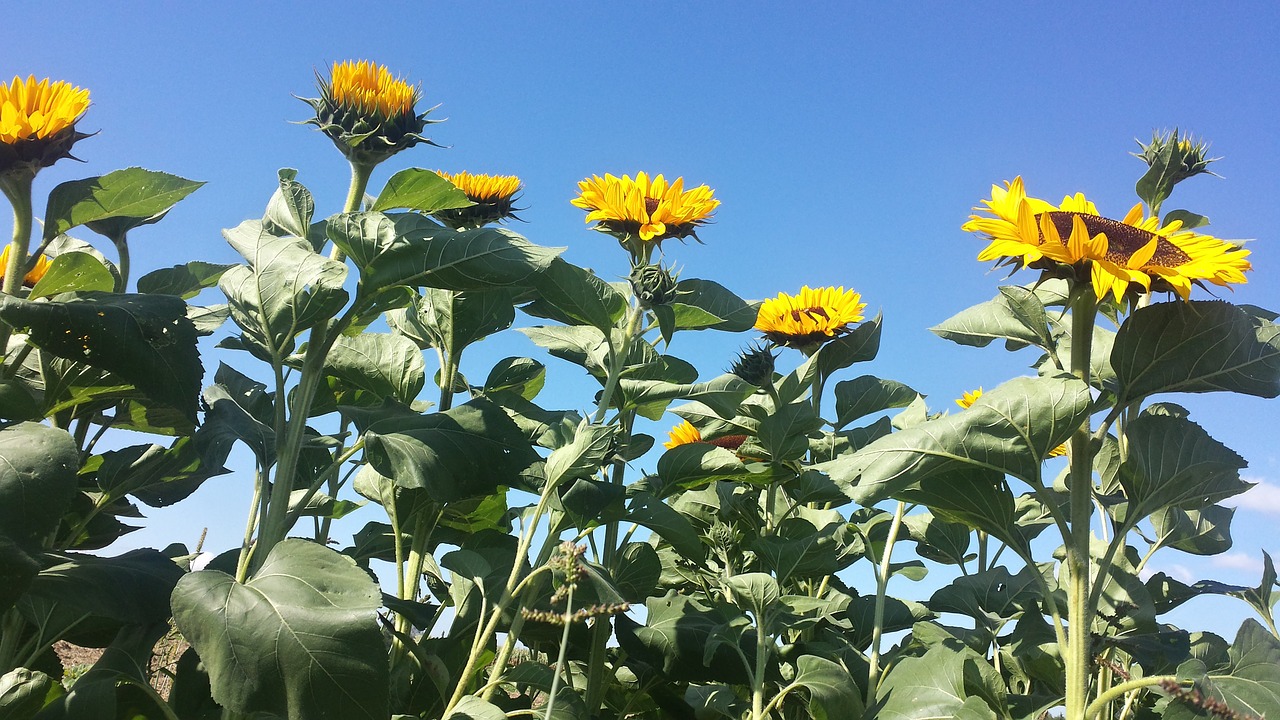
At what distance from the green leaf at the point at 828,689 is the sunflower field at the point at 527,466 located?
1 centimetres

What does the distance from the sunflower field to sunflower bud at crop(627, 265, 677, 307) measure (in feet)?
0.04

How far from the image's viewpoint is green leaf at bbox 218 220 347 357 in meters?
1.99

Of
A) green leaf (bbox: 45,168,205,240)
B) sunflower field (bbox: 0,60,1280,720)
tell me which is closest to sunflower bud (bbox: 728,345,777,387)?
sunflower field (bbox: 0,60,1280,720)

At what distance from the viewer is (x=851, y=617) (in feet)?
9.85

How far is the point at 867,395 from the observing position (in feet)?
10.3

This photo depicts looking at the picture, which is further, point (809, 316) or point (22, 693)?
point (809, 316)

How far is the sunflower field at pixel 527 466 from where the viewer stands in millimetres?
1944

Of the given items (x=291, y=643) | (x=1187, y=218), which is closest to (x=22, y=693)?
(x=291, y=643)

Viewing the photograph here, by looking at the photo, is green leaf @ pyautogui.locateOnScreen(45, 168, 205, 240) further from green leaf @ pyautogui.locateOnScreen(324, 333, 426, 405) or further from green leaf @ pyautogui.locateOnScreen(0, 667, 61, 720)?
green leaf @ pyautogui.locateOnScreen(0, 667, 61, 720)

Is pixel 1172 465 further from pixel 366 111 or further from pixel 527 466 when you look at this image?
pixel 366 111

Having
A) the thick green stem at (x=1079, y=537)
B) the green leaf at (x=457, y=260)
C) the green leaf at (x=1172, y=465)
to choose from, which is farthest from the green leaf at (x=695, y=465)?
the green leaf at (x=1172, y=465)

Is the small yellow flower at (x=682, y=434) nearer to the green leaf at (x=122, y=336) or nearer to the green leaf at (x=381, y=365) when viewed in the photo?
the green leaf at (x=381, y=365)

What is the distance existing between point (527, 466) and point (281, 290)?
654 millimetres

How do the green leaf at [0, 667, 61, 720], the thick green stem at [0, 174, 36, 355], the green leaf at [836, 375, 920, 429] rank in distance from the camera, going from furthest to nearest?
the green leaf at [836, 375, 920, 429], the thick green stem at [0, 174, 36, 355], the green leaf at [0, 667, 61, 720]
